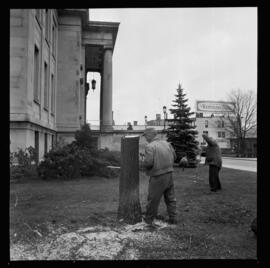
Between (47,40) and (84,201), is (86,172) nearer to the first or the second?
(84,201)

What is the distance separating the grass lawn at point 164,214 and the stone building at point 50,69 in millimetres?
3857

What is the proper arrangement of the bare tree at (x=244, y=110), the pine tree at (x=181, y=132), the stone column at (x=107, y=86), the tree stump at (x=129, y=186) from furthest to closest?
the stone column at (x=107, y=86)
the pine tree at (x=181, y=132)
the bare tree at (x=244, y=110)
the tree stump at (x=129, y=186)

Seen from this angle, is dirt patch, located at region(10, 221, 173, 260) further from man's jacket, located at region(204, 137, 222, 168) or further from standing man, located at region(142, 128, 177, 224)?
man's jacket, located at region(204, 137, 222, 168)

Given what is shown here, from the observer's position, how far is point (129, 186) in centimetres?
475

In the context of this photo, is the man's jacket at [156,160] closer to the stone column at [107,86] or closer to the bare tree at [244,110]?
the bare tree at [244,110]

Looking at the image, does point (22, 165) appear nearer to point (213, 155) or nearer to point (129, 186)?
point (129, 186)

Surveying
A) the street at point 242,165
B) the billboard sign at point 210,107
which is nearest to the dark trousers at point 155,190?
the billboard sign at point 210,107

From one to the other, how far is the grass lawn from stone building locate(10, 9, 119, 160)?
3857 mm

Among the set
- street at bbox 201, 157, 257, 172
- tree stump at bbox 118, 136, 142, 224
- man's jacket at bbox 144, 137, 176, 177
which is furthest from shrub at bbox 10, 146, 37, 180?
street at bbox 201, 157, 257, 172

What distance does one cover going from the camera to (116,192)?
25.3 feet

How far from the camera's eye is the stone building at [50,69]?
10.5 metres

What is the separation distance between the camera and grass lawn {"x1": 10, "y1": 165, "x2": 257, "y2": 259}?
3646mm

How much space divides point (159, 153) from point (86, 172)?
6.64 metres

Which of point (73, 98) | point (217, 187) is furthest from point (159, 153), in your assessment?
point (73, 98)
